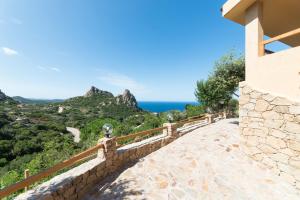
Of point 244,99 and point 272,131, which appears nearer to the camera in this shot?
point 272,131

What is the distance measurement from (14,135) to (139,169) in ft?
105

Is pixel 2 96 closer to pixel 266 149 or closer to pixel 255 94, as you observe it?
pixel 255 94

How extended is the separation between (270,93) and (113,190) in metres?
5.57

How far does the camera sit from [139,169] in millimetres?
5566

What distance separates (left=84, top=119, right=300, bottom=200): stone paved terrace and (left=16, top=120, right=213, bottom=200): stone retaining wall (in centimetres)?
30

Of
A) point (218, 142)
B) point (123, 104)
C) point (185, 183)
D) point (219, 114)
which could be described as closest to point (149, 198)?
point (185, 183)

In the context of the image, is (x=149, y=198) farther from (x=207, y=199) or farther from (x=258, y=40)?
(x=258, y=40)

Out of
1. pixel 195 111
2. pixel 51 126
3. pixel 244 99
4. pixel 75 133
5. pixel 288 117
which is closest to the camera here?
pixel 288 117

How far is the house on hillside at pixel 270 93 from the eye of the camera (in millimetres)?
4496

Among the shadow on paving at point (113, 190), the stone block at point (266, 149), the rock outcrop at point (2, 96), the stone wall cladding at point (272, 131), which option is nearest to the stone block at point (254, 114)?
the stone wall cladding at point (272, 131)

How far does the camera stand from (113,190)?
4.49 m

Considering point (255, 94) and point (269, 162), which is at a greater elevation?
point (255, 94)

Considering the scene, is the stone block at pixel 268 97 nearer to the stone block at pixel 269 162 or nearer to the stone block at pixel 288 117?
the stone block at pixel 288 117

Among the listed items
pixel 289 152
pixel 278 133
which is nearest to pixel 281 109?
pixel 278 133
